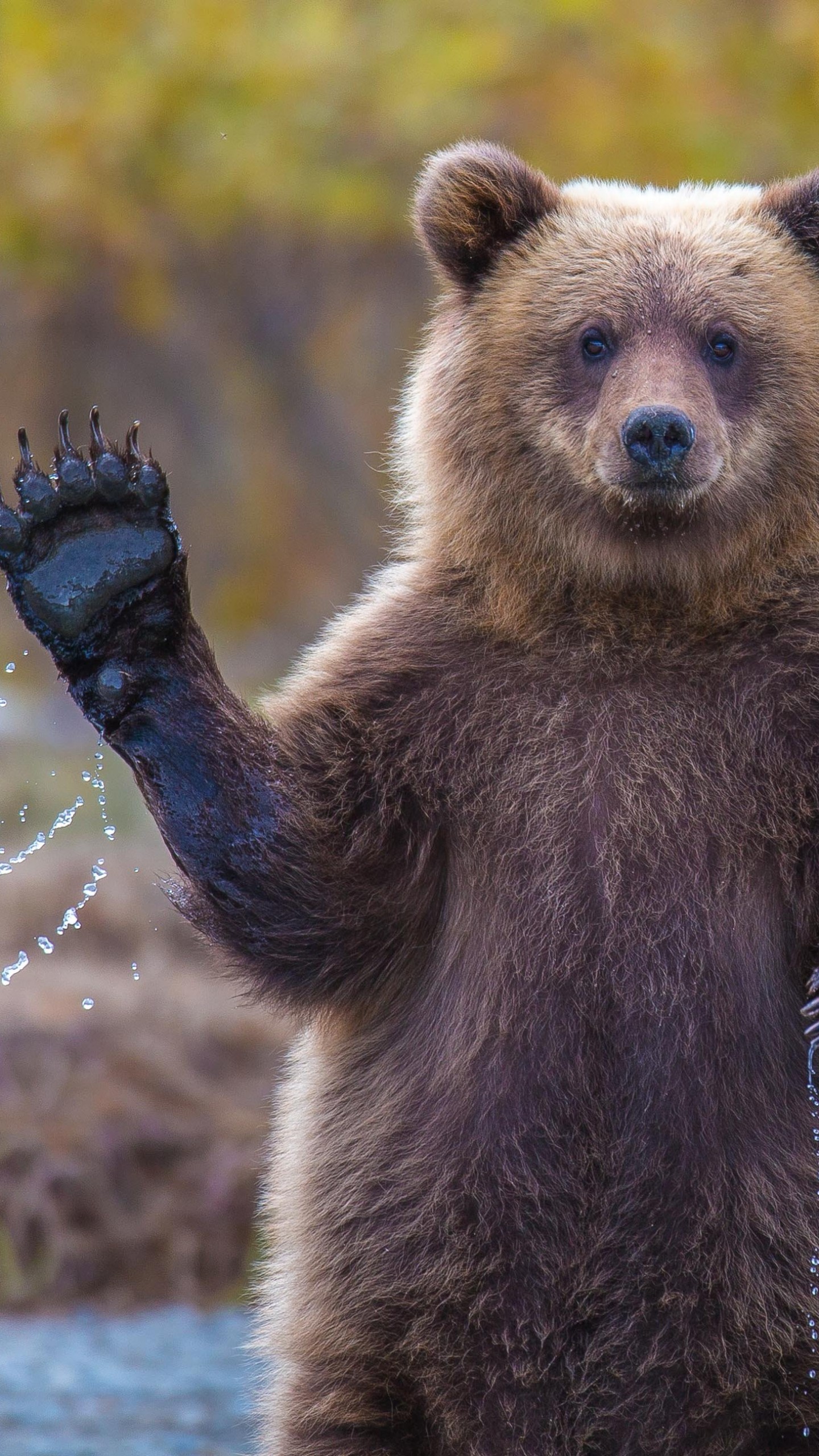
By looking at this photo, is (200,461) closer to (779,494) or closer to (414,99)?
(414,99)

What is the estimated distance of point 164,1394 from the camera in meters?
7.21

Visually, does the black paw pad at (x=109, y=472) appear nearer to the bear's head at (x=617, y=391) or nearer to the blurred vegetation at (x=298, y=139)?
the bear's head at (x=617, y=391)

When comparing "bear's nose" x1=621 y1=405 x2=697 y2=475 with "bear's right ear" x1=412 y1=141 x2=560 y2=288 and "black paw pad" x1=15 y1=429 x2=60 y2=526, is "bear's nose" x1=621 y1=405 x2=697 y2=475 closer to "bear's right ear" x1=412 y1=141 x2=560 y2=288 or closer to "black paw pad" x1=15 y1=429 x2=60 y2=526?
"bear's right ear" x1=412 y1=141 x2=560 y2=288

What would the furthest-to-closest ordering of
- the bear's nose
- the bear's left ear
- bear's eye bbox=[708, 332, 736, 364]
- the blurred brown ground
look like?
the blurred brown ground, the bear's left ear, bear's eye bbox=[708, 332, 736, 364], the bear's nose

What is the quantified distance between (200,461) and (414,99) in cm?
561

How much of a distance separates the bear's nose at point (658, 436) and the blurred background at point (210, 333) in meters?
3.93

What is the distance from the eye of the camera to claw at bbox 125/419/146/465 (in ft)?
13.9

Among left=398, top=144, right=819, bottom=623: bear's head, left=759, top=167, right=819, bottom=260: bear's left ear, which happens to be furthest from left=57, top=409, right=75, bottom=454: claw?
left=759, top=167, right=819, bottom=260: bear's left ear

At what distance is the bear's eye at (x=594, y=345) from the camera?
4527mm

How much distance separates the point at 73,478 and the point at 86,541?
13cm

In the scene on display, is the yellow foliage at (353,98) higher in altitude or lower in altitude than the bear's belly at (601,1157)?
higher

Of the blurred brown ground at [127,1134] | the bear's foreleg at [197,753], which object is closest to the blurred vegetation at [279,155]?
the blurred brown ground at [127,1134]

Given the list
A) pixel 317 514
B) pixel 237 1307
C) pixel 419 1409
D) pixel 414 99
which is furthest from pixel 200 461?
pixel 419 1409

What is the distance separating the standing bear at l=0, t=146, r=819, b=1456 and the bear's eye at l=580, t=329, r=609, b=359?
22mm
